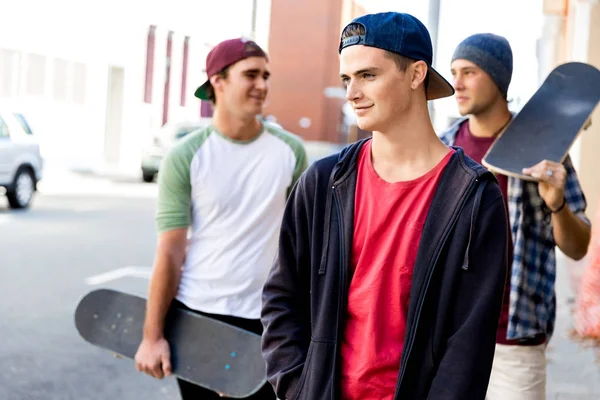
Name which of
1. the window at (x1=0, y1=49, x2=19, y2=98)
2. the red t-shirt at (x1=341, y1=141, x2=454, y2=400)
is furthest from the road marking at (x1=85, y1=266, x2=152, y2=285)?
the window at (x1=0, y1=49, x2=19, y2=98)

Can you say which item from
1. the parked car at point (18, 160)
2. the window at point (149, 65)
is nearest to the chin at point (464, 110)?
the parked car at point (18, 160)

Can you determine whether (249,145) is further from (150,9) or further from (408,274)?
(150,9)

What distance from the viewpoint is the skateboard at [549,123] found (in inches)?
128

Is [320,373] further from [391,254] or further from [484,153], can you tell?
[484,153]

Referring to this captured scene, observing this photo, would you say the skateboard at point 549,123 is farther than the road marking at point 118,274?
No

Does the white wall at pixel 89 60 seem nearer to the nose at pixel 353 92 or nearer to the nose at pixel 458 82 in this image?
the nose at pixel 458 82

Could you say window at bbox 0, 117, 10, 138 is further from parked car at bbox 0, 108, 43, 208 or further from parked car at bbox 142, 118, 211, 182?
parked car at bbox 142, 118, 211, 182

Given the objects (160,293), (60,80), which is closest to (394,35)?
(160,293)

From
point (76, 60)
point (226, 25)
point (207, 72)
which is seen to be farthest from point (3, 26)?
point (207, 72)

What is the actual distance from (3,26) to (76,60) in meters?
4.70

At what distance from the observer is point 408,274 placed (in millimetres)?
2090

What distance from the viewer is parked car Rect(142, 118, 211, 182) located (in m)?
24.4

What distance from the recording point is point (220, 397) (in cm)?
342

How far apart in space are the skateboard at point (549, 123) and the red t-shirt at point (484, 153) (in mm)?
123
